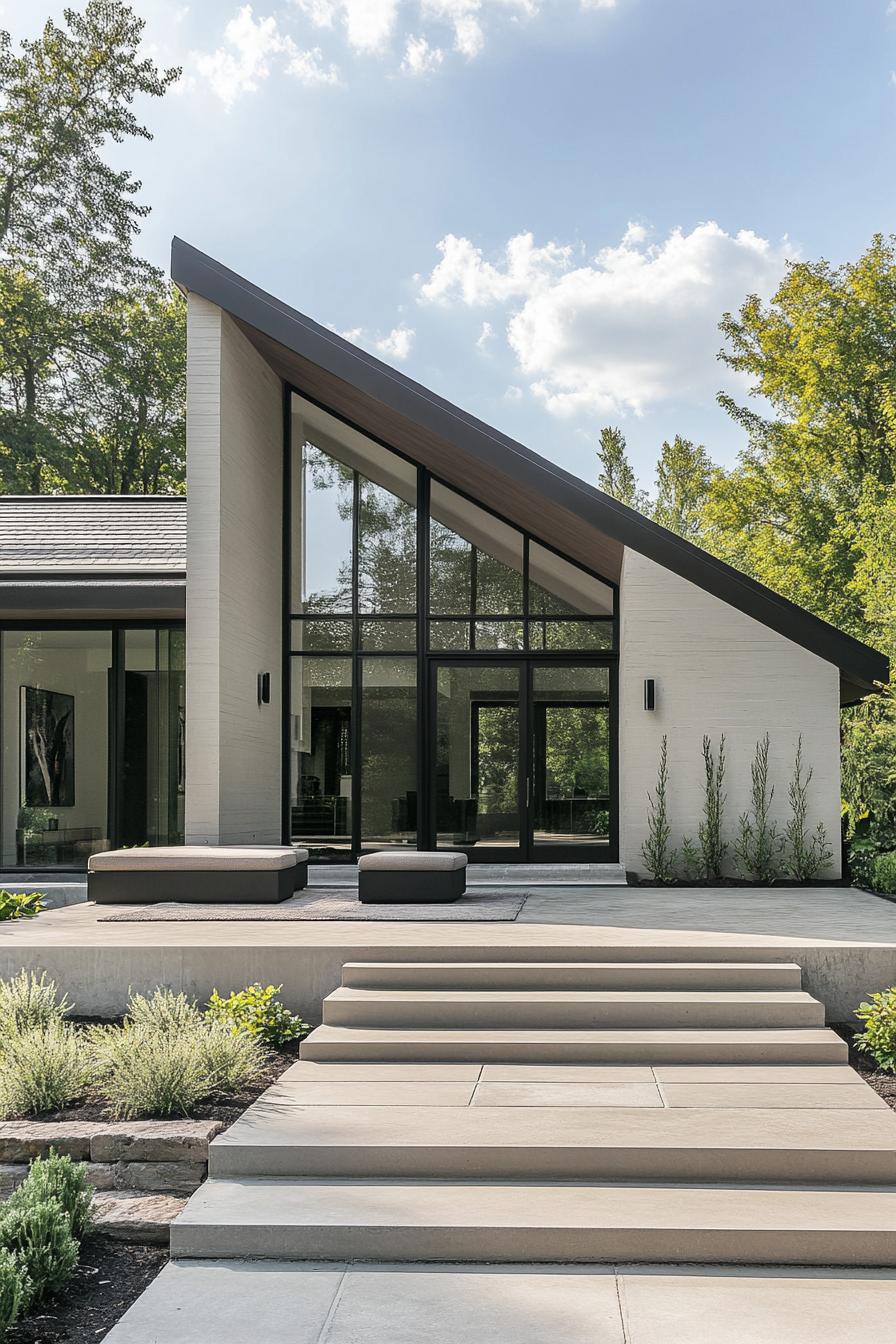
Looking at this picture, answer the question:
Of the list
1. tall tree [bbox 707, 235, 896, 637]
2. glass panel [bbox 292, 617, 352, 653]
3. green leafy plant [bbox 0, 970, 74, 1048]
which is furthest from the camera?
tall tree [bbox 707, 235, 896, 637]

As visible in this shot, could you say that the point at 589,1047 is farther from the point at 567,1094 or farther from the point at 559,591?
the point at 559,591

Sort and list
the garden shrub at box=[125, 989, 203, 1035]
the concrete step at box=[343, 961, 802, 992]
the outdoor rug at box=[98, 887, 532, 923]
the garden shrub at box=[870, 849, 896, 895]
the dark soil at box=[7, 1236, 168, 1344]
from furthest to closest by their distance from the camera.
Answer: the garden shrub at box=[870, 849, 896, 895], the outdoor rug at box=[98, 887, 532, 923], the concrete step at box=[343, 961, 802, 992], the garden shrub at box=[125, 989, 203, 1035], the dark soil at box=[7, 1236, 168, 1344]

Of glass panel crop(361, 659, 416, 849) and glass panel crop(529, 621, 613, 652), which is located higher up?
glass panel crop(529, 621, 613, 652)

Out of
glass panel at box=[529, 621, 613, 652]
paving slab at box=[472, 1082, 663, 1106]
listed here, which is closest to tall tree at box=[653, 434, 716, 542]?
glass panel at box=[529, 621, 613, 652]

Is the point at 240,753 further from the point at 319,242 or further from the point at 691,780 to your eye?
the point at 319,242

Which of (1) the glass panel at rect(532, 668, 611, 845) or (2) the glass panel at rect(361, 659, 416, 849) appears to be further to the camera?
(2) the glass panel at rect(361, 659, 416, 849)

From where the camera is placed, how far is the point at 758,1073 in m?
5.63

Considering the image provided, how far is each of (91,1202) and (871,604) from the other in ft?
39.9

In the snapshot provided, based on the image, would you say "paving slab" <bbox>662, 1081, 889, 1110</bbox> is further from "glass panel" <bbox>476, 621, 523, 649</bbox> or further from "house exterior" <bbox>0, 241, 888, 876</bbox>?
"glass panel" <bbox>476, 621, 523, 649</bbox>

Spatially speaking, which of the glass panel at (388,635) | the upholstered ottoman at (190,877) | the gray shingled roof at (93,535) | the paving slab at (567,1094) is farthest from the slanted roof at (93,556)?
the paving slab at (567,1094)

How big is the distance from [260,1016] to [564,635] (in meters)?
7.50

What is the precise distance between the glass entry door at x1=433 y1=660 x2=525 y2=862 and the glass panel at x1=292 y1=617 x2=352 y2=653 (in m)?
1.42

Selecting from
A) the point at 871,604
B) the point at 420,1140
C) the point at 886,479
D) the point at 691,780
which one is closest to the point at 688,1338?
the point at 420,1140

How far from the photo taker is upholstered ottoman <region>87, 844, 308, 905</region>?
9.27 metres
